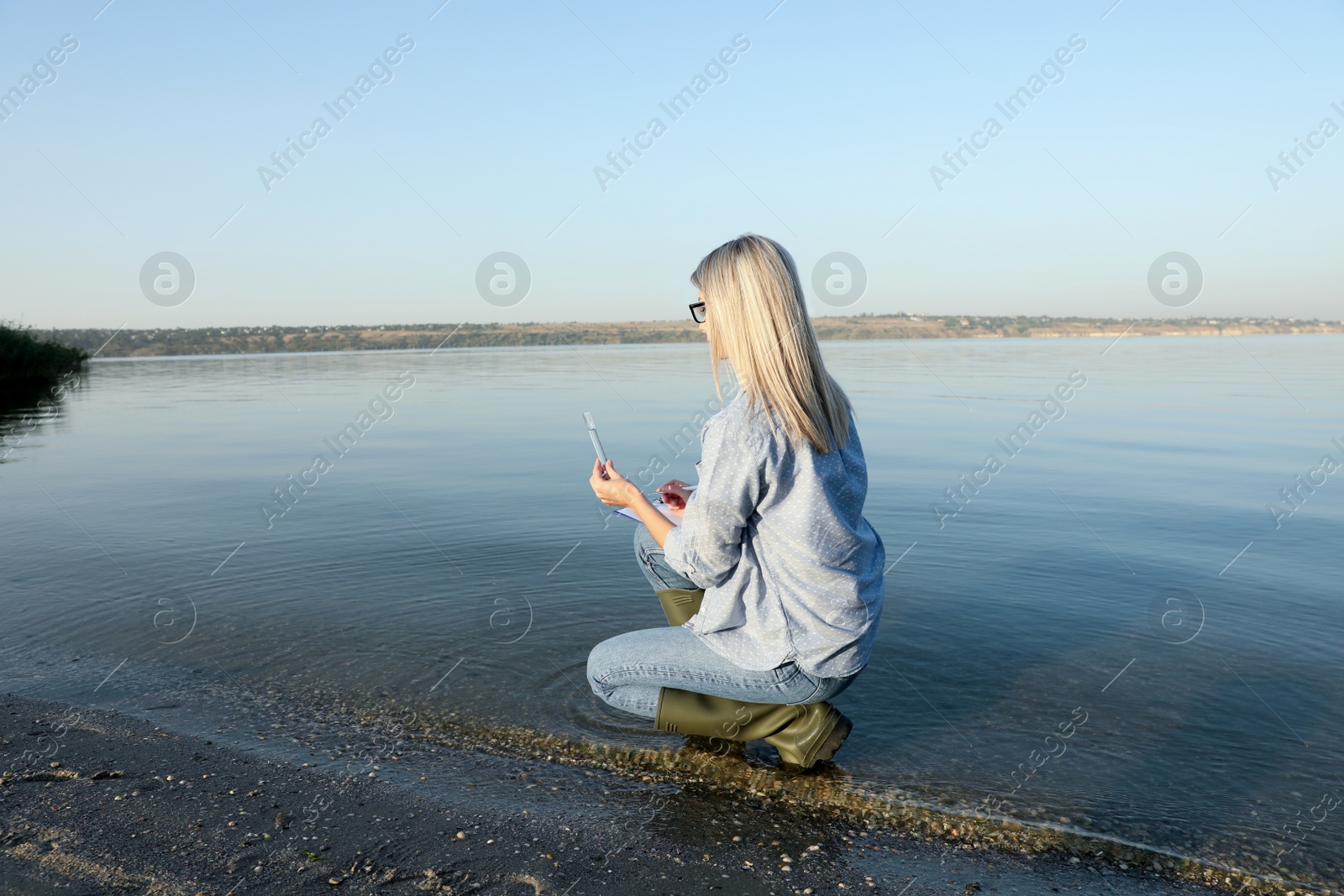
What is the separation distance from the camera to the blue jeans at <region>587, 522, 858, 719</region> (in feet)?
10.3

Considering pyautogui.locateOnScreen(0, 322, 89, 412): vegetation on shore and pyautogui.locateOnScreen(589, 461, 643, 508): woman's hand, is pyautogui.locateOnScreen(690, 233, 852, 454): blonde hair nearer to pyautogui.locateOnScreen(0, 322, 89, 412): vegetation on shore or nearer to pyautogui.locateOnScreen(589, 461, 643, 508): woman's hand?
pyautogui.locateOnScreen(589, 461, 643, 508): woman's hand

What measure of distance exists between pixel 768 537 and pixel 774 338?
668 millimetres

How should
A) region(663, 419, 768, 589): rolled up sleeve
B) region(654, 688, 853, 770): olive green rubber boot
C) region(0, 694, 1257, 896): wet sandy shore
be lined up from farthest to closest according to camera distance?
1. region(654, 688, 853, 770): olive green rubber boot
2. region(663, 419, 768, 589): rolled up sleeve
3. region(0, 694, 1257, 896): wet sandy shore

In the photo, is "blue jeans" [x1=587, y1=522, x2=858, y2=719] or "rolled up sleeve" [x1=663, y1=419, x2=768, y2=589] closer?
"rolled up sleeve" [x1=663, y1=419, x2=768, y2=589]

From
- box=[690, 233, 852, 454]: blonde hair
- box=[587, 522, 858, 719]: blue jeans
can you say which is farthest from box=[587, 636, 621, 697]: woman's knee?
box=[690, 233, 852, 454]: blonde hair

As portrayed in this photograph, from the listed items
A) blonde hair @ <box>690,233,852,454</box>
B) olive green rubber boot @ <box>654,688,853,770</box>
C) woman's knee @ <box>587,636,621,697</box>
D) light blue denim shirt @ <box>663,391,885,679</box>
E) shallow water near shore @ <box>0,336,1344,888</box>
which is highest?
blonde hair @ <box>690,233,852,454</box>

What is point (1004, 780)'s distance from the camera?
3.30 meters

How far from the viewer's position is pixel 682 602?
3.77 meters

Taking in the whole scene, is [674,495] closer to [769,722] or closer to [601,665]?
[601,665]

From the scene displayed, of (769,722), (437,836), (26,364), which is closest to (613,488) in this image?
(769,722)

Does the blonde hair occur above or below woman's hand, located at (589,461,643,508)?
above

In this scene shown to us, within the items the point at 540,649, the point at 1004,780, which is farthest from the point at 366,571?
the point at 1004,780

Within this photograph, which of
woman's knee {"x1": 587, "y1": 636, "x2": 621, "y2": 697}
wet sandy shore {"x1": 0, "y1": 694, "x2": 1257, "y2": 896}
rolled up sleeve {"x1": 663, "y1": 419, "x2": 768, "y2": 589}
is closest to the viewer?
wet sandy shore {"x1": 0, "y1": 694, "x2": 1257, "y2": 896}

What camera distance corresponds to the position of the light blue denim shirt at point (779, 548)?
287 cm
